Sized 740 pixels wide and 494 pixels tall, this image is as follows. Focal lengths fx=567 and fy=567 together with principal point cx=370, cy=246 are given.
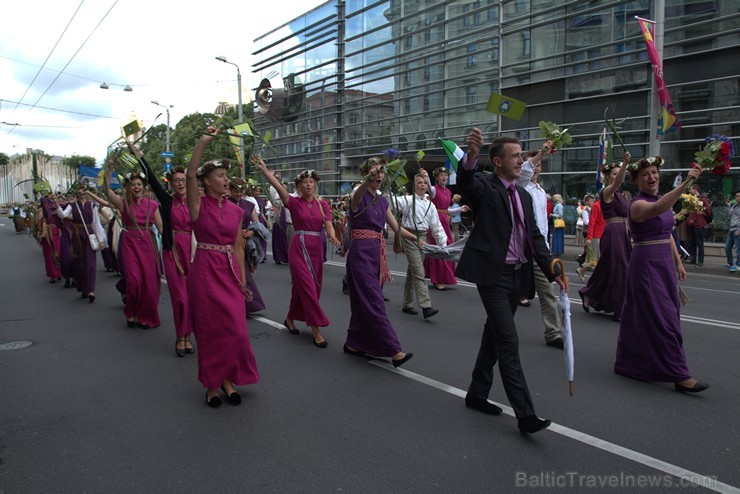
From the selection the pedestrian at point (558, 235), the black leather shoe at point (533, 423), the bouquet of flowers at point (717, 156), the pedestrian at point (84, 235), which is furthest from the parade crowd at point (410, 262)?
the pedestrian at point (558, 235)

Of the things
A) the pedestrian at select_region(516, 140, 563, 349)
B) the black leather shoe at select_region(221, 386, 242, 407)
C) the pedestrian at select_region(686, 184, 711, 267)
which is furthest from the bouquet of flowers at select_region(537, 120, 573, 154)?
the pedestrian at select_region(686, 184, 711, 267)

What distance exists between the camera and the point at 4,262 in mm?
17703

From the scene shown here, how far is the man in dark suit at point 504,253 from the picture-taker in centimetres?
387

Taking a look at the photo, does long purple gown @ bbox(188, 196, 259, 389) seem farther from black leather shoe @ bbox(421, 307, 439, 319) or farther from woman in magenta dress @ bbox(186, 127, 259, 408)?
black leather shoe @ bbox(421, 307, 439, 319)

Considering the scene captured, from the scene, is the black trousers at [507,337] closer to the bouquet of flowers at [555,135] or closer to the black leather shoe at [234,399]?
the black leather shoe at [234,399]

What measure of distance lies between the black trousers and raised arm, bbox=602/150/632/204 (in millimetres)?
2253

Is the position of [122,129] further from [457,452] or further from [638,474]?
[638,474]

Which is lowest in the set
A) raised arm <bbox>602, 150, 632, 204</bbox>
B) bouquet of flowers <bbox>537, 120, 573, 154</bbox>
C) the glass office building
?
raised arm <bbox>602, 150, 632, 204</bbox>

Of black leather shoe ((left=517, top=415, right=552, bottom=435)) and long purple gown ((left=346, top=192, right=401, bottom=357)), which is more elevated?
long purple gown ((left=346, top=192, right=401, bottom=357))

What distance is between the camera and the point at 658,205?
4801 mm

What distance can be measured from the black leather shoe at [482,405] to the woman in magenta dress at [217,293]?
1778 mm

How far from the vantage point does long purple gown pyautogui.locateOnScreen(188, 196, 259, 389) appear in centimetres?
465

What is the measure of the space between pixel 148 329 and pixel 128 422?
342 cm

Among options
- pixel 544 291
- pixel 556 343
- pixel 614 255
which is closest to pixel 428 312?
pixel 544 291
